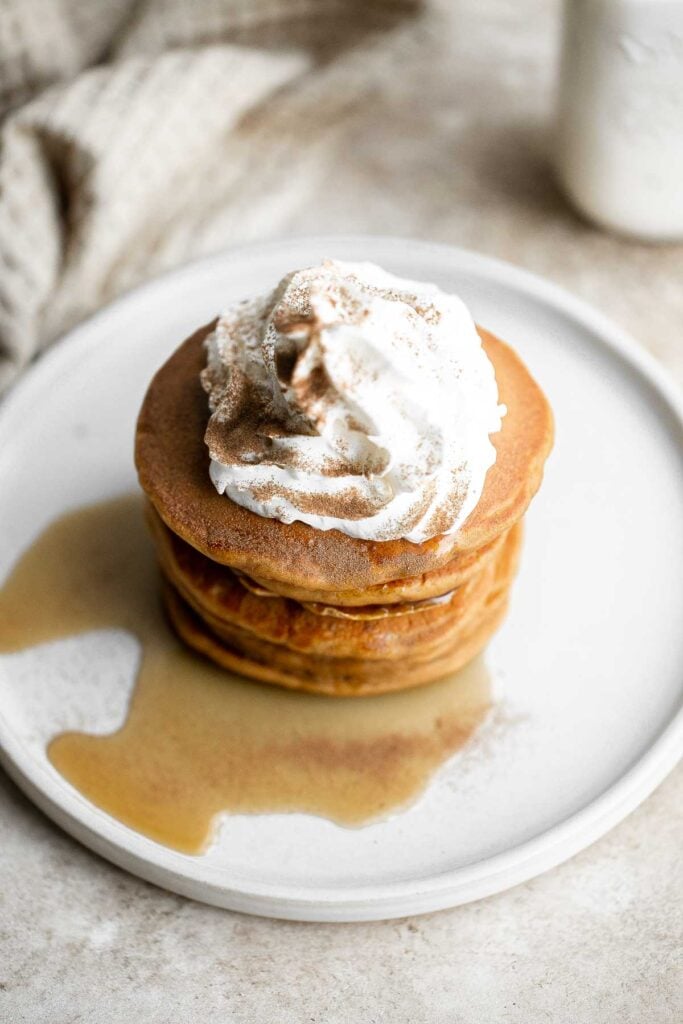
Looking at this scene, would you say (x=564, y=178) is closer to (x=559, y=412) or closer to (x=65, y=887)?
(x=559, y=412)

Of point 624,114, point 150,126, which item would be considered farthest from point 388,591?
point 150,126

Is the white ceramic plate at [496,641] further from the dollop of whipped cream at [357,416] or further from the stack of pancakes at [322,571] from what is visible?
the dollop of whipped cream at [357,416]

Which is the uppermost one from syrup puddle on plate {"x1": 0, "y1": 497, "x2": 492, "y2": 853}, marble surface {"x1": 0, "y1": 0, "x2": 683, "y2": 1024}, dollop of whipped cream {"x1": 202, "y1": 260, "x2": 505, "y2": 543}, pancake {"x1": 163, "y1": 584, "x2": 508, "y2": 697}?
dollop of whipped cream {"x1": 202, "y1": 260, "x2": 505, "y2": 543}

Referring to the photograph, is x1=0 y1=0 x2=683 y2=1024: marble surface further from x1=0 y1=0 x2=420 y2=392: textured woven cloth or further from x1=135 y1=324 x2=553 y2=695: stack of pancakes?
x1=0 y1=0 x2=420 y2=392: textured woven cloth

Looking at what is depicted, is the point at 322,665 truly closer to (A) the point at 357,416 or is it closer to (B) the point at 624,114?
(A) the point at 357,416

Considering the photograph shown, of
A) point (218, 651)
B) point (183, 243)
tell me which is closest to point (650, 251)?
point (183, 243)

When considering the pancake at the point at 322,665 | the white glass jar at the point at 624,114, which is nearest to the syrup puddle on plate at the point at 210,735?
the pancake at the point at 322,665

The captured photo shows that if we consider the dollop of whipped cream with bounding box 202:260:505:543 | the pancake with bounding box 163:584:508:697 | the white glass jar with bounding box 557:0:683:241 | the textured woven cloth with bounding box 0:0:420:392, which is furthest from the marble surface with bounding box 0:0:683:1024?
the white glass jar with bounding box 557:0:683:241
